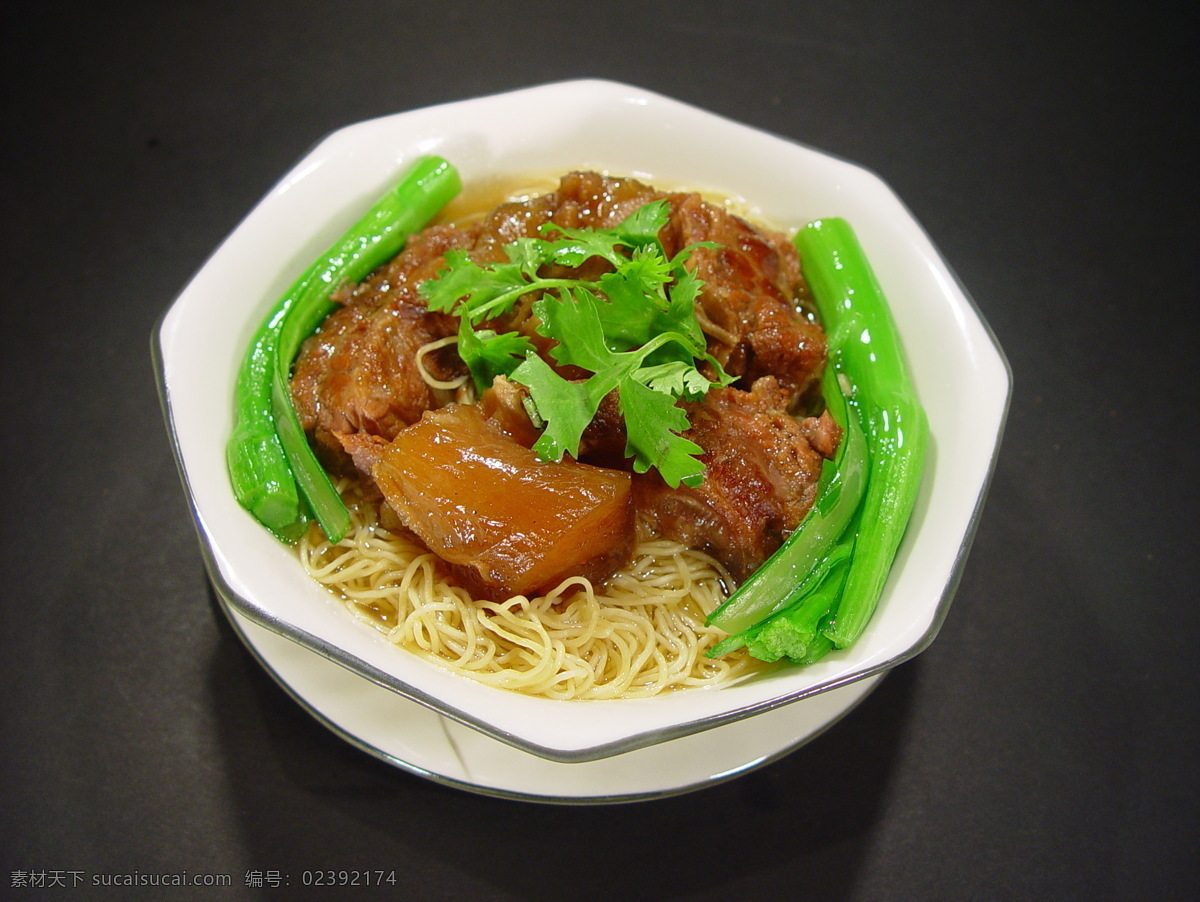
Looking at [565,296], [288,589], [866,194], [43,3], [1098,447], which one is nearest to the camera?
[288,589]

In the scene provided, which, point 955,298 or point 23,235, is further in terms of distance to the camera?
point 23,235

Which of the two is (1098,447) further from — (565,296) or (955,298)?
(565,296)

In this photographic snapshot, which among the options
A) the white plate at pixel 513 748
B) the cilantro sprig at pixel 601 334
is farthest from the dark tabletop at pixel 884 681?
the cilantro sprig at pixel 601 334

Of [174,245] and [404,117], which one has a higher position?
[404,117]

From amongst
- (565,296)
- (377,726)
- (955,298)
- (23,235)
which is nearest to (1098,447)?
(955,298)

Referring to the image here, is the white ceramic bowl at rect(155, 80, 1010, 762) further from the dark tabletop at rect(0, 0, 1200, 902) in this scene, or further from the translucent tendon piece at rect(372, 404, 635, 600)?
the dark tabletop at rect(0, 0, 1200, 902)

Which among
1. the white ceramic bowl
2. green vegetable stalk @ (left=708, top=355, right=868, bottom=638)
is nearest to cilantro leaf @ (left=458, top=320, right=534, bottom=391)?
the white ceramic bowl
